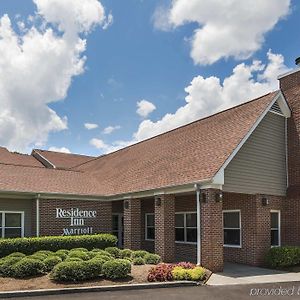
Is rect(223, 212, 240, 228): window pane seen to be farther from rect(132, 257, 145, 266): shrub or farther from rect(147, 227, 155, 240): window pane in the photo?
rect(147, 227, 155, 240): window pane

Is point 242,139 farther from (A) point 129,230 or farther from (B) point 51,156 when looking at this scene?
(B) point 51,156

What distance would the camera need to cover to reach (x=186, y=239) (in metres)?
20.0

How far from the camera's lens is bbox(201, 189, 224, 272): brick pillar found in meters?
15.3

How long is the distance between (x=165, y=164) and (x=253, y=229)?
514cm

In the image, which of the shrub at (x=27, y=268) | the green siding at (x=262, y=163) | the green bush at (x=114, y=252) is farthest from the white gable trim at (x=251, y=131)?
the shrub at (x=27, y=268)

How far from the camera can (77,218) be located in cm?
2023

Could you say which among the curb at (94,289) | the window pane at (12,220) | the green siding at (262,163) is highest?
the green siding at (262,163)

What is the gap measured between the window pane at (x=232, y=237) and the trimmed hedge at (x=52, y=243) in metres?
5.06

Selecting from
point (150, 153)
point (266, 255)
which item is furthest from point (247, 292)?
point (150, 153)

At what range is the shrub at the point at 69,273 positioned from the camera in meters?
12.3

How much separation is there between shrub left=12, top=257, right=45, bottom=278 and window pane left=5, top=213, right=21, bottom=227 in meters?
5.98

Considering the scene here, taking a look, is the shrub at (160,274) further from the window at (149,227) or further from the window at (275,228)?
the window at (149,227)

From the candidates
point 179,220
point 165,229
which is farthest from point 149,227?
point 165,229

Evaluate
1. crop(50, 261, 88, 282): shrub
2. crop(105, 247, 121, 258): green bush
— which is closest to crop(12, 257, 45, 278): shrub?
crop(50, 261, 88, 282): shrub
